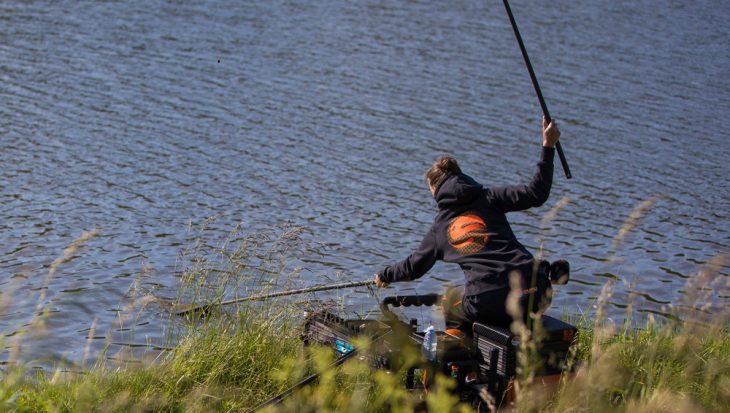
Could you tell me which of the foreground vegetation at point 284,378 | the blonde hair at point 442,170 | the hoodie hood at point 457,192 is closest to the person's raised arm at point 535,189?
the hoodie hood at point 457,192

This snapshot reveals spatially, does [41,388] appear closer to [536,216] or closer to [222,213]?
[222,213]

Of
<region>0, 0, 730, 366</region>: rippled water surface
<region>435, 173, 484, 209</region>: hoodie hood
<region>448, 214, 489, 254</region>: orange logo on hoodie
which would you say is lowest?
<region>0, 0, 730, 366</region>: rippled water surface

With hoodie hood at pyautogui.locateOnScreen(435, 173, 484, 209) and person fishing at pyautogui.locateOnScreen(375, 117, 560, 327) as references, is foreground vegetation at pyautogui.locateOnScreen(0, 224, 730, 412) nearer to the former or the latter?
person fishing at pyautogui.locateOnScreen(375, 117, 560, 327)

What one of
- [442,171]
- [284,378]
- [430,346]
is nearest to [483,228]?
[442,171]

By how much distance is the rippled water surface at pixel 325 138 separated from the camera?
10.7 m

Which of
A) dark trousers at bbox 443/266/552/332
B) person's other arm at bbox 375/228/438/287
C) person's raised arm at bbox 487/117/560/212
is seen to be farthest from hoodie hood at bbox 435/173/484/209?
dark trousers at bbox 443/266/552/332

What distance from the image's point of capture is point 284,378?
5.37 meters

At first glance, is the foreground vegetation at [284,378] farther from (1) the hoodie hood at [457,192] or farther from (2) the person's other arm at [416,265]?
(1) the hoodie hood at [457,192]

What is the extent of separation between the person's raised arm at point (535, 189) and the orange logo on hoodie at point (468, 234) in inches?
6.7

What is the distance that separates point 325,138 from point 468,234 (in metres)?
9.87

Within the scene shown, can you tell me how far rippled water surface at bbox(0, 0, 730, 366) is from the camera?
10664mm

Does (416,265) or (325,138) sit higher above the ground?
(416,265)

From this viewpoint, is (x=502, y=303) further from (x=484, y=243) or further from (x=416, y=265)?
(x=416, y=265)

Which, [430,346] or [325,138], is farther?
[325,138]
